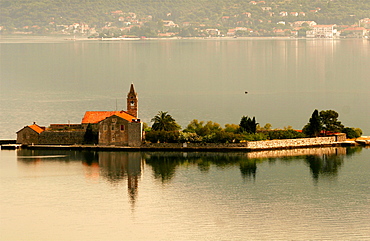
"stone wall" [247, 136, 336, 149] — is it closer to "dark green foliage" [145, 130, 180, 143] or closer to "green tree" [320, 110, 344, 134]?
"green tree" [320, 110, 344, 134]

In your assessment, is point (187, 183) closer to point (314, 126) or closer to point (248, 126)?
point (248, 126)

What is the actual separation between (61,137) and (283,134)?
14723mm

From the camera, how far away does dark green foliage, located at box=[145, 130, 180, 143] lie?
216 feet

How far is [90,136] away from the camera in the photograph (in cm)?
6688

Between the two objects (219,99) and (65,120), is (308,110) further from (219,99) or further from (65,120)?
(65,120)

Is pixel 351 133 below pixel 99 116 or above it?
below

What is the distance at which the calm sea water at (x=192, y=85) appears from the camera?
8738 centimetres

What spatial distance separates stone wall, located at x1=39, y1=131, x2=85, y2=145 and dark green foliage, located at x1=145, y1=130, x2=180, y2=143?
4.62 metres

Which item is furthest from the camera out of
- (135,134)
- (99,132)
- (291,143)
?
(99,132)

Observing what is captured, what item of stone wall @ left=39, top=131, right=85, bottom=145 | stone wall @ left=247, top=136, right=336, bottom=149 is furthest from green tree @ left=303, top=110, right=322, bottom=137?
stone wall @ left=39, top=131, right=85, bottom=145

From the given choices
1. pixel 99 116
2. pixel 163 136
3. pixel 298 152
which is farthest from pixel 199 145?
pixel 99 116

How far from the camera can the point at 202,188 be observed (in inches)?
2154

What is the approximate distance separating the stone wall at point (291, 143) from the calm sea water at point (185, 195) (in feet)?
3.45

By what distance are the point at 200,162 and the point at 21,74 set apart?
85.6 meters
